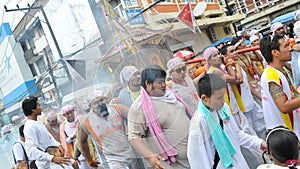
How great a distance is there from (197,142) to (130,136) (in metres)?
0.37

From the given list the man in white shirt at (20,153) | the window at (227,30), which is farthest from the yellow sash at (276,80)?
the man in white shirt at (20,153)

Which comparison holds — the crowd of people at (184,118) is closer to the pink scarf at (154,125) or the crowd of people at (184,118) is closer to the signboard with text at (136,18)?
the pink scarf at (154,125)

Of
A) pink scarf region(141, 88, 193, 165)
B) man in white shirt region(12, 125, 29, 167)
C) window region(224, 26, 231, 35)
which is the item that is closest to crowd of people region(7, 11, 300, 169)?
pink scarf region(141, 88, 193, 165)

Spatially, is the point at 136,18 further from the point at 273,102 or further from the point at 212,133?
the point at 273,102

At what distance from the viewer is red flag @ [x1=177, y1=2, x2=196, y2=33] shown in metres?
1.32

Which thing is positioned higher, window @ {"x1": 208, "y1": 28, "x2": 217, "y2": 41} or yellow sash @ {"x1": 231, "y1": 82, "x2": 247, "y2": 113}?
window @ {"x1": 208, "y1": 28, "x2": 217, "y2": 41}

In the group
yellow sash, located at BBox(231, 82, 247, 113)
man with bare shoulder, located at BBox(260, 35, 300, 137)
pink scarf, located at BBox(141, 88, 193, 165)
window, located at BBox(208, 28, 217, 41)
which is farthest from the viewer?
yellow sash, located at BBox(231, 82, 247, 113)

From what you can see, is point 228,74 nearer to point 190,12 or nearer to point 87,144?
point 87,144

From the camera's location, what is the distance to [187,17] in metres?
1.34

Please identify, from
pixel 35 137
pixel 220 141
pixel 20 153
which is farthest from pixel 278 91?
pixel 20 153

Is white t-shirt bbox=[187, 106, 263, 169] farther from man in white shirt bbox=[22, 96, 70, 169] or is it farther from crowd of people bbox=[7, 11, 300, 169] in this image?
man in white shirt bbox=[22, 96, 70, 169]

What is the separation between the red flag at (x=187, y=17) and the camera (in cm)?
132

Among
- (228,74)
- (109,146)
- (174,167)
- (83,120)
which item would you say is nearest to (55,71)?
(83,120)

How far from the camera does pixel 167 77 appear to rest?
166cm
